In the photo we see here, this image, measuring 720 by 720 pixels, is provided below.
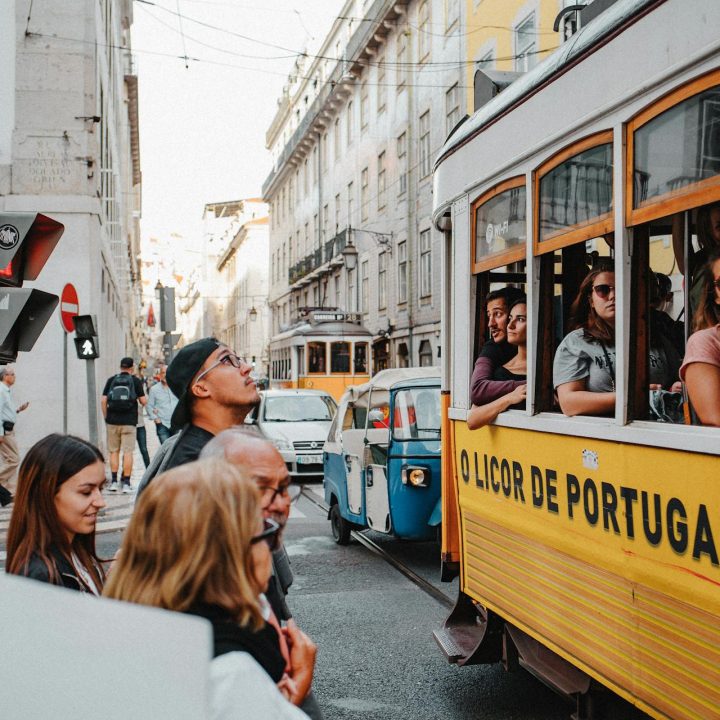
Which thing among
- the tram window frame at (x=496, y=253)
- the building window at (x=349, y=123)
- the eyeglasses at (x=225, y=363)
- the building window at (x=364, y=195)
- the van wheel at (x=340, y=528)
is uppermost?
the building window at (x=349, y=123)

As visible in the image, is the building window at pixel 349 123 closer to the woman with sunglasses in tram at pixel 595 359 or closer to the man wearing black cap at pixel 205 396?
the woman with sunglasses in tram at pixel 595 359

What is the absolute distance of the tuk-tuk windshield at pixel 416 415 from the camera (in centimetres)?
916

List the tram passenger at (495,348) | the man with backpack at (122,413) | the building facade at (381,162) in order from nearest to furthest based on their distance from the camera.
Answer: the tram passenger at (495,348) → the man with backpack at (122,413) → the building facade at (381,162)

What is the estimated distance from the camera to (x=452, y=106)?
29.1m

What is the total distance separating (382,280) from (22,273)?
99.0 ft

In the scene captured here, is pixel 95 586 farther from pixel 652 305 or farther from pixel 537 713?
pixel 537 713

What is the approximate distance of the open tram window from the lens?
3881 millimetres

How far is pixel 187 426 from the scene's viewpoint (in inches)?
127

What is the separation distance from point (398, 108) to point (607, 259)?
1246 inches

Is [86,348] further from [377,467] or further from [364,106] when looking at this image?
[364,106]

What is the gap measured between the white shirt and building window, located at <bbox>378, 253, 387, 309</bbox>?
34.5 metres

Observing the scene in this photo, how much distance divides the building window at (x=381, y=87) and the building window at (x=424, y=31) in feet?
15.0

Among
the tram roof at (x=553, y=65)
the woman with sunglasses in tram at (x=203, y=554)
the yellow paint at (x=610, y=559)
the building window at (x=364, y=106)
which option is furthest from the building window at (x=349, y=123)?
the woman with sunglasses in tram at (x=203, y=554)

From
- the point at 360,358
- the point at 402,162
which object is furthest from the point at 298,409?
the point at 402,162
